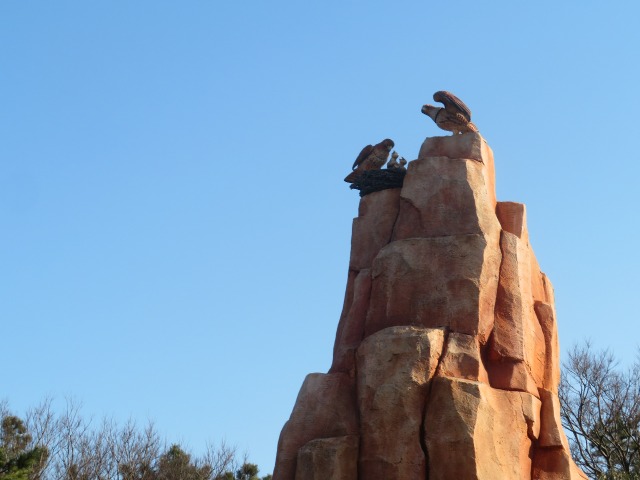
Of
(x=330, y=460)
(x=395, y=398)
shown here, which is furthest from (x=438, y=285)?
(x=330, y=460)

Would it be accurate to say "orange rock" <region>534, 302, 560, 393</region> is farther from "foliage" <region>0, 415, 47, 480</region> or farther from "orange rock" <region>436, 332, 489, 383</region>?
"foliage" <region>0, 415, 47, 480</region>

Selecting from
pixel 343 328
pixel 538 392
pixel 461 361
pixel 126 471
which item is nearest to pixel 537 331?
pixel 538 392

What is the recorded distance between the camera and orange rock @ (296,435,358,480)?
41.6 feet

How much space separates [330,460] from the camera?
12.7 meters

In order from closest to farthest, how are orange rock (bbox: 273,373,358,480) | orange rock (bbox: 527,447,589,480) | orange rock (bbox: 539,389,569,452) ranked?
1. orange rock (bbox: 527,447,589,480)
2. orange rock (bbox: 273,373,358,480)
3. orange rock (bbox: 539,389,569,452)

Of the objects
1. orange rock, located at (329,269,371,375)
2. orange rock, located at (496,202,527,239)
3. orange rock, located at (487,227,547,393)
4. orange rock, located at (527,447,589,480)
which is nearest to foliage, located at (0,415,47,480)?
orange rock, located at (329,269,371,375)

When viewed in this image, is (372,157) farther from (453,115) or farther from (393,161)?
(453,115)

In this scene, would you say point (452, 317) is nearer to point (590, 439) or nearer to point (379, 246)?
point (379, 246)

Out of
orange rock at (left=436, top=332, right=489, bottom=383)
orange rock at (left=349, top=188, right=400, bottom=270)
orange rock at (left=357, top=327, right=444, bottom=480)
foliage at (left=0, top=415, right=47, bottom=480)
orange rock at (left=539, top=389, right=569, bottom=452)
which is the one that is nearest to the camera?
orange rock at (left=357, top=327, right=444, bottom=480)

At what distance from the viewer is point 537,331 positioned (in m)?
14.6

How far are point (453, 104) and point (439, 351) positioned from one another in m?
4.58

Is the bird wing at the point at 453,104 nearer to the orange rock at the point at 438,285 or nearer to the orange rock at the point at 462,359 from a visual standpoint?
the orange rock at the point at 438,285

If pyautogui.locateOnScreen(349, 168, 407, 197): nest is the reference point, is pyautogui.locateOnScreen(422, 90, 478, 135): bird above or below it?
above

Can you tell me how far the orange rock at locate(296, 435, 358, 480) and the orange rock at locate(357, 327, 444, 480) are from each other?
135 millimetres
